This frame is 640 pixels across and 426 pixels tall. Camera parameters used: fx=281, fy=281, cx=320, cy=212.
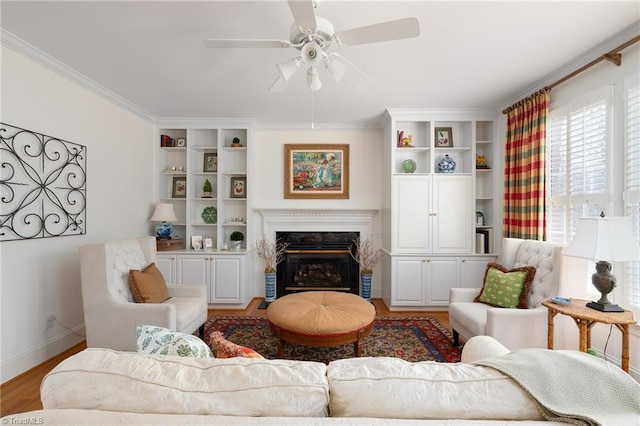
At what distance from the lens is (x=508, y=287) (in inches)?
99.4

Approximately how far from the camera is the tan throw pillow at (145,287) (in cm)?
246

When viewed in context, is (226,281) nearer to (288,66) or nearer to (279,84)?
(279,84)

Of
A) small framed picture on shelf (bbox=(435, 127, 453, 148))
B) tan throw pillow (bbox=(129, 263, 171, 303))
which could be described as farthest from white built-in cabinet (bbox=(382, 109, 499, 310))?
tan throw pillow (bbox=(129, 263, 171, 303))

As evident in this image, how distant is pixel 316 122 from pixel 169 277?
119 inches

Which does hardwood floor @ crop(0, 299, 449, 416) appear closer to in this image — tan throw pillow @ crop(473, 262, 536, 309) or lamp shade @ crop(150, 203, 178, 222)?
lamp shade @ crop(150, 203, 178, 222)

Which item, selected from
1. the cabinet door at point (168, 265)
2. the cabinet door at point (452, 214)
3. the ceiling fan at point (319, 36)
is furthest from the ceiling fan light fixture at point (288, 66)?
the cabinet door at point (168, 265)

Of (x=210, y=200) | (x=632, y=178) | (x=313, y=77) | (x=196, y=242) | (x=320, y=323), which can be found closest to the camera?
(x=313, y=77)

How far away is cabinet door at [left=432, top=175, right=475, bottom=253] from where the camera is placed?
3768 millimetres

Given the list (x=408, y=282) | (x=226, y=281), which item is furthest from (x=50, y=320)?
(x=408, y=282)

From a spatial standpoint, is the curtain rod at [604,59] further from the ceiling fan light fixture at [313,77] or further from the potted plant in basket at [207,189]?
the potted plant in basket at [207,189]

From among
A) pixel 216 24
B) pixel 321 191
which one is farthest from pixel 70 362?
pixel 321 191

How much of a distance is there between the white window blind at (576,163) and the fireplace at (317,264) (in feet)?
7.89

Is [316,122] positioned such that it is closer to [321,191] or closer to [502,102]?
[321,191]

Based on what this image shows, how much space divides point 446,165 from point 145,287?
12.4 feet
